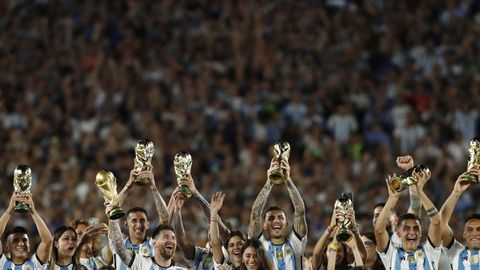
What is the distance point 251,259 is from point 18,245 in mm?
2316

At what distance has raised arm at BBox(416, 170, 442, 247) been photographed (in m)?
12.1

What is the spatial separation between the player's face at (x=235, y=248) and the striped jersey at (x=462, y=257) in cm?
194

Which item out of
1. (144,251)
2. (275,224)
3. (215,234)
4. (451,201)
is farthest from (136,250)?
(451,201)

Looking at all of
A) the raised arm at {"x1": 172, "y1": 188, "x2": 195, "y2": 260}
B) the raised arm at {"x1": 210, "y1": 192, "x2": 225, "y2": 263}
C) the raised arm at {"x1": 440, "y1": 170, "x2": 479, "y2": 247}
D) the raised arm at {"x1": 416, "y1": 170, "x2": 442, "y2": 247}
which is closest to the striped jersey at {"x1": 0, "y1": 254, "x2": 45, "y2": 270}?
the raised arm at {"x1": 172, "y1": 188, "x2": 195, "y2": 260}

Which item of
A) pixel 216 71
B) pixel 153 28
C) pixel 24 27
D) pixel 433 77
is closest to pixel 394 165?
pixel 433 77

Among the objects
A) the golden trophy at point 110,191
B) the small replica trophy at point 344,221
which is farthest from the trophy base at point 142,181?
the small replica trophy at point 344,221

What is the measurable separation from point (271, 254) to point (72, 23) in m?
9.62

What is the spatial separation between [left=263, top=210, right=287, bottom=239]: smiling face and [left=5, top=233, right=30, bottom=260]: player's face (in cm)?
232

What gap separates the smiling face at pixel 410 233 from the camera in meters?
12.1

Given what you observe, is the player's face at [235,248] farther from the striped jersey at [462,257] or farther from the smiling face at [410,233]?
the striped jersey at [462,257]

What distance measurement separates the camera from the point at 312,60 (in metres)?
20.1

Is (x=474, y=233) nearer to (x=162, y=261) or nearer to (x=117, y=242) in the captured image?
(x=162, y=261)

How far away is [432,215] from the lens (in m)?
12.1

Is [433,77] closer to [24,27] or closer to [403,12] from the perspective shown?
[403,12]
